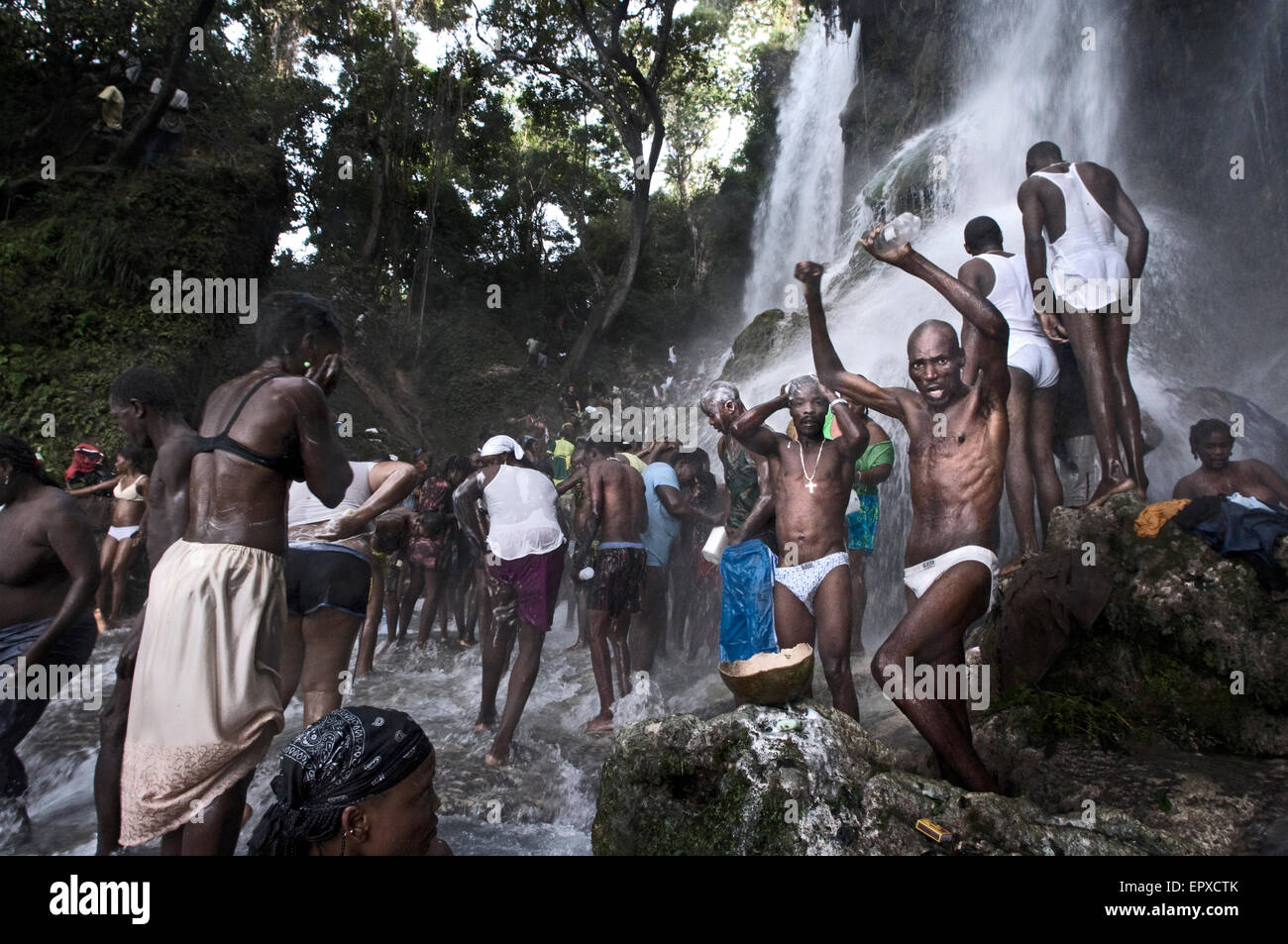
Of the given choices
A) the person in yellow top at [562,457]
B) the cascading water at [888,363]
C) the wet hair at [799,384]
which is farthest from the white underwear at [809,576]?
the person in yellow top at [562,457]

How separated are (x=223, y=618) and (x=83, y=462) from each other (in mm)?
6884

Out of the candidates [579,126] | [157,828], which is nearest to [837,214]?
[579,126]

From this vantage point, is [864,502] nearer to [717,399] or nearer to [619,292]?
[717,399]

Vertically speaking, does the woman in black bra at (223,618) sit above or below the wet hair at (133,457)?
below

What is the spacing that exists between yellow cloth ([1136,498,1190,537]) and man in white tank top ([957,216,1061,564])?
1.65 ft

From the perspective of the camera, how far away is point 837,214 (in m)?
15.7

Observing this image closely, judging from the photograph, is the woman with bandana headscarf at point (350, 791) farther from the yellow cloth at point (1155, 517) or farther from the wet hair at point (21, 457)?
the yellow cloth at point (1155, 517)

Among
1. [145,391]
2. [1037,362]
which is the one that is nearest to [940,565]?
[1037,362]

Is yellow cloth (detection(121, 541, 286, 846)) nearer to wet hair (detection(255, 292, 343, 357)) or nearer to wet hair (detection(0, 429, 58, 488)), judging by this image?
wet hair (detection(255, 292, 343, 357))

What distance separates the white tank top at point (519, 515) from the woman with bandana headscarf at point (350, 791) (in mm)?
3194

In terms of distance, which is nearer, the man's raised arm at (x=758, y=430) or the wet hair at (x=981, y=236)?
the man's raised arm at (x=758, y=430)

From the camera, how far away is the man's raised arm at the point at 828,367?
3.58 m

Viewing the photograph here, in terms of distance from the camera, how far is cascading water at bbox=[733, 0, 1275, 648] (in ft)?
22.0

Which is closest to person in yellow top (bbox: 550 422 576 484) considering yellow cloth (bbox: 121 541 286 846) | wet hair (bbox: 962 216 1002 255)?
wet hair (bbox: 962 216 1002 255)
